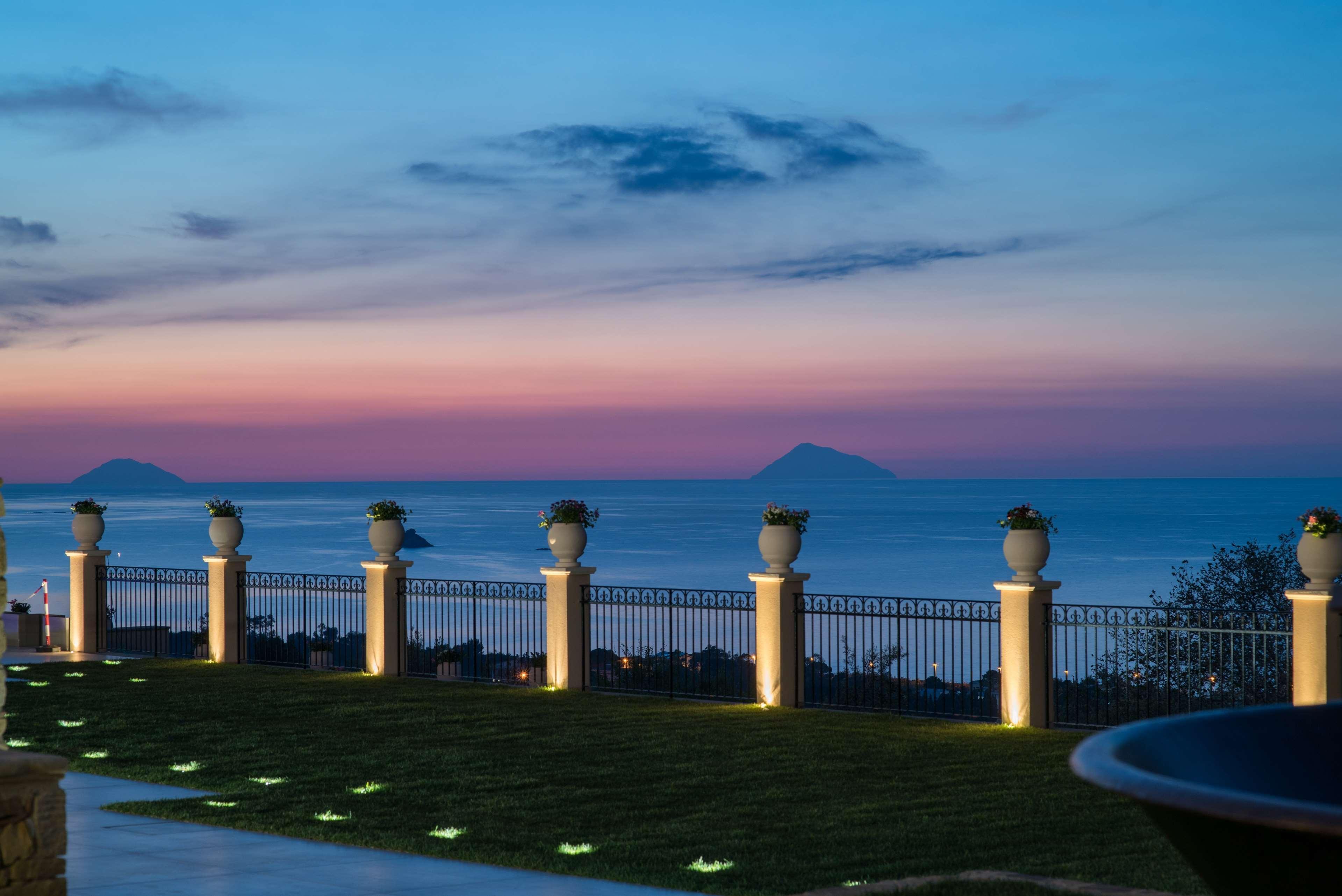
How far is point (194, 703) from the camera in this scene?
16953 mm

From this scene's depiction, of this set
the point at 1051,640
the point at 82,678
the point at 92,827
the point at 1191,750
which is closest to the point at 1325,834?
the point at 1191,750

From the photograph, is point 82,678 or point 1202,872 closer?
point 1202,872

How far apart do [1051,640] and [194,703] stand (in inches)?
371

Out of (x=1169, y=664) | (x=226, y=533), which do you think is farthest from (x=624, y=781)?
(x=226, y=533)

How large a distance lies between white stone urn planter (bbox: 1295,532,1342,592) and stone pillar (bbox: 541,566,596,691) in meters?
8.23

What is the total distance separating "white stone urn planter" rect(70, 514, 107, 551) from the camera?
23.5 meters

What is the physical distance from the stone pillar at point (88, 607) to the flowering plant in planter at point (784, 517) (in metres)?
11.7

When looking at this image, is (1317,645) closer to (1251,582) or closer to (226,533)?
(226,533)

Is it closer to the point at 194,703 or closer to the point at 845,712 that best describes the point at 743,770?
the point at 845,712

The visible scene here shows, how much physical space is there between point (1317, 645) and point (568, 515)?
891cm

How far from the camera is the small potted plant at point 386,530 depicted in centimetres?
2053

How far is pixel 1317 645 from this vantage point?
541 inches

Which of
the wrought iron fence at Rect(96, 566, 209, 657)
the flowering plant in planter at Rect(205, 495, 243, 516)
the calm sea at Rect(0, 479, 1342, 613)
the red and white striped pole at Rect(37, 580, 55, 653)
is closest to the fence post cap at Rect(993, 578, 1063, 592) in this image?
the flowering plant in planter at Rect(205, 495, 243, 516)

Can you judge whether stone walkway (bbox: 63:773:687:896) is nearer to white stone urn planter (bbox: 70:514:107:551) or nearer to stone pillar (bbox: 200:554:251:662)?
stone pillar (bbox: 200:554:251:662)
